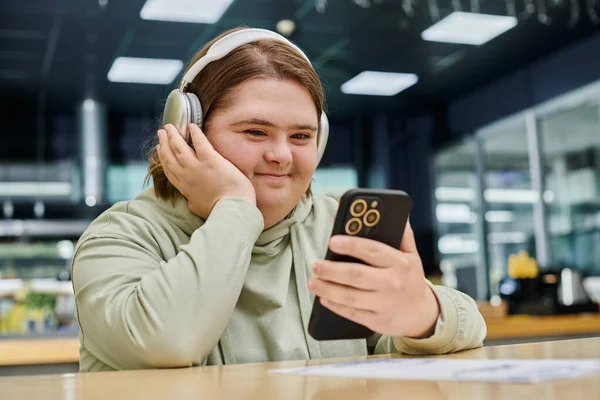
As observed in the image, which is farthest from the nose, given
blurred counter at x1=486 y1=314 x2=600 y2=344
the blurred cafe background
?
the blurred cafe background

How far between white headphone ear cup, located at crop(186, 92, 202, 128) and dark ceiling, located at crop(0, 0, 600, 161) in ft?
12.3

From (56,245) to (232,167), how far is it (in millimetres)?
5420

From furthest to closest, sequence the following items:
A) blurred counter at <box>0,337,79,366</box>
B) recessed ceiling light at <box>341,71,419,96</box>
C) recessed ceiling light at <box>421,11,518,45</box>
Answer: recessed ceiling light at <box>341,71,419,96</box> → recessed ceiling light at <box>421,11,518,45</box> → blurred counter at <box>0,337,79,366</box>

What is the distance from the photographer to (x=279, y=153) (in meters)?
1.09

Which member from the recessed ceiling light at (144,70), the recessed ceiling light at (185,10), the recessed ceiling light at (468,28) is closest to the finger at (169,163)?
the recessed ceiling light at (185,10)

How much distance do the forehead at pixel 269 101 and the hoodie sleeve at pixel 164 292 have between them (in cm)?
16

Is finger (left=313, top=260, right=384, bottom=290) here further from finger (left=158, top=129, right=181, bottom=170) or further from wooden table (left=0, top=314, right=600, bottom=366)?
wooden table (left=0, top=314, right=600, bottom=366)

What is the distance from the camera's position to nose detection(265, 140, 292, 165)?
43.0 inches

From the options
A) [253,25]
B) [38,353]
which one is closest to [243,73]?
[38,353]

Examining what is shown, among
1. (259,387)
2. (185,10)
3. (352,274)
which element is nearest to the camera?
(259,387)

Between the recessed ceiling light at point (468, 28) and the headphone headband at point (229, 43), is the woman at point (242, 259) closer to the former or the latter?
the headphone headband at point (229, 43)

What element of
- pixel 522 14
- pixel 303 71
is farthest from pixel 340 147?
pixel 303 71

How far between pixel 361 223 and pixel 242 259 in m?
0.21

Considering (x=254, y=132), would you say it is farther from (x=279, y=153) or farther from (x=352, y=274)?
(x=352, y=274)
